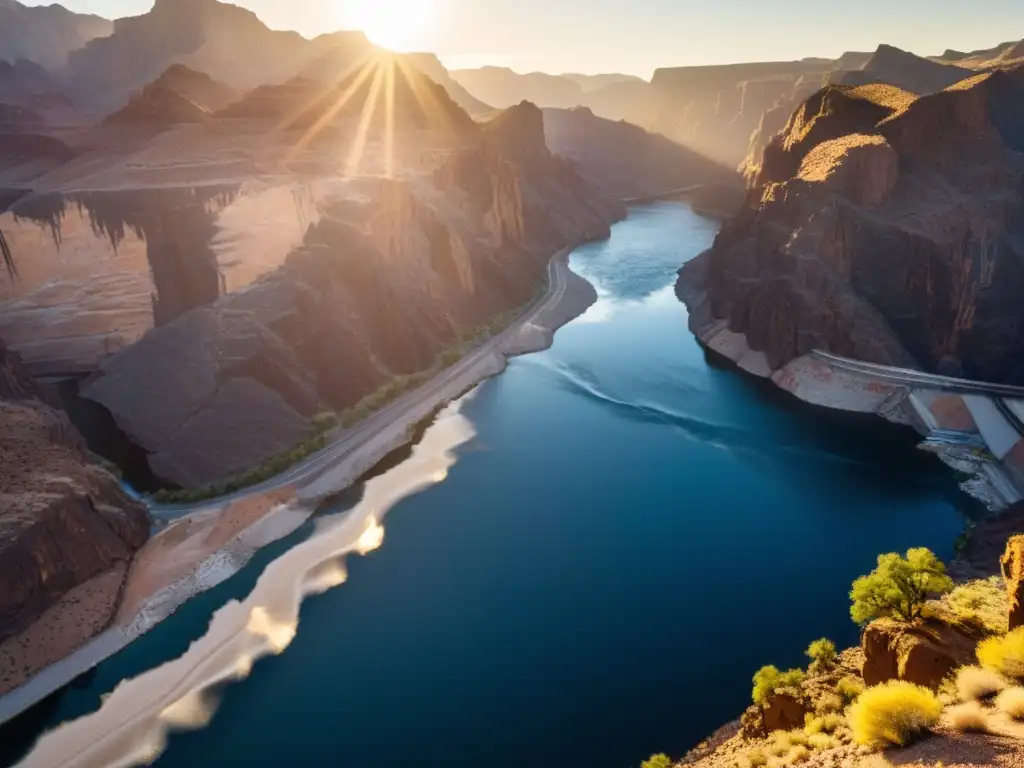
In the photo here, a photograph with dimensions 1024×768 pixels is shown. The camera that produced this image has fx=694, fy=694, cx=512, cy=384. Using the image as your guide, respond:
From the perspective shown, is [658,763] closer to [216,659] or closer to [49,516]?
[216,659]

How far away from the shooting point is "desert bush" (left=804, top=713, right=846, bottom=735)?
22625 mm

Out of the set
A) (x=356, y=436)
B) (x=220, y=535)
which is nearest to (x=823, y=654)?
(x=220, y=535)

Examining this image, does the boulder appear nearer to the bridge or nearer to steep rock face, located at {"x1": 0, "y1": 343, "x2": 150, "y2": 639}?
steep rock face, located at {"x1": 0, "y1": 343, "x2": 150, "y2": 639}

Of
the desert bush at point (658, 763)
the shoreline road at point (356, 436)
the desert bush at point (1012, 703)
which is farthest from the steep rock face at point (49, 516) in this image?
the desert bush at point (1012, 703)

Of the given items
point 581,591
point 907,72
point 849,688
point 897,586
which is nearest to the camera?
point 849,688

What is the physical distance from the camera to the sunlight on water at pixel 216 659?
1443 inches

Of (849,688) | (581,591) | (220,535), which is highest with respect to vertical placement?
(849,688)

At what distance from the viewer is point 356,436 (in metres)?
69.3

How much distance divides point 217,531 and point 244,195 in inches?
2030

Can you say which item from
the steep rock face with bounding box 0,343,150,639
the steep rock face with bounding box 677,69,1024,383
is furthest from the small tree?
the steep rock face with bounding box 677,69,1024,383

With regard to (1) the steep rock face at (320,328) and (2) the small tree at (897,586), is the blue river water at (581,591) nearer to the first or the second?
(2) the small tree at (897,586)

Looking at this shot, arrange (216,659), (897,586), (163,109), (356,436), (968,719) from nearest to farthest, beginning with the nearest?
1. (968,719)
2. (897,586)
3. (216,659)
4. (356,436)
5. (163,109)

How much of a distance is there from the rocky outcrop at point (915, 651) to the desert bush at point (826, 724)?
7.63ft

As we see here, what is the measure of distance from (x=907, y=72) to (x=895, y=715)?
205m
